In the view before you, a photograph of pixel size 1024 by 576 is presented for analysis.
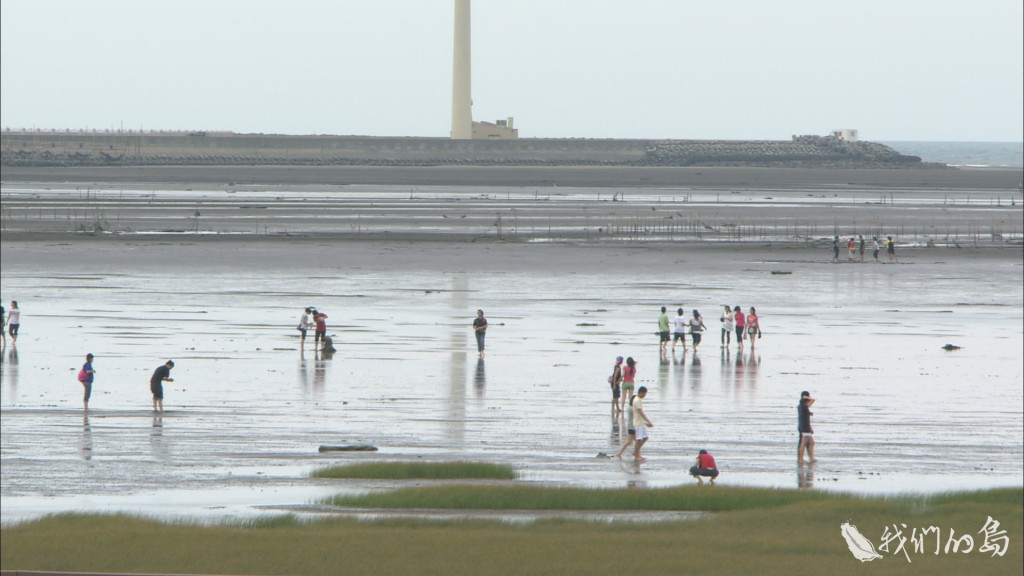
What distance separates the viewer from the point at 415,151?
165250 millimetres

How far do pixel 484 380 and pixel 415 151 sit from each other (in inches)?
5629

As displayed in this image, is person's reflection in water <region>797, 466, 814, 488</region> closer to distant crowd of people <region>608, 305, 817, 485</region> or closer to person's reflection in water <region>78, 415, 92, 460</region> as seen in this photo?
distant crowd of people <region>608, 305, 817, 485</region>

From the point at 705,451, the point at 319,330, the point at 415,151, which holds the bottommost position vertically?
the point at 705,451

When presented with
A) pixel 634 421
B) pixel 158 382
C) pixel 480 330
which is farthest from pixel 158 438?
pixel 480 330

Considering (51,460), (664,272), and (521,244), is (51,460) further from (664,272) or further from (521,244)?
(521,244)

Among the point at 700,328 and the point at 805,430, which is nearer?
the point at 805,430

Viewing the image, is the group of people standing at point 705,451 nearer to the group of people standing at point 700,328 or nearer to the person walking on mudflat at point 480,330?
the person walking on mudflat at point 480,330

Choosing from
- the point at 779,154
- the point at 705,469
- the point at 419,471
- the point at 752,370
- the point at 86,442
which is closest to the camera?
the point at 705,469

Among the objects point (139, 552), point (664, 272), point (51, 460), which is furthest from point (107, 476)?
point (664, 272)

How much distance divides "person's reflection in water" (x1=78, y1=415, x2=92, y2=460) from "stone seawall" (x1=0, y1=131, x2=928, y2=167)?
132443mm

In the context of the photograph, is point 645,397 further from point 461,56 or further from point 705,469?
point 461,56

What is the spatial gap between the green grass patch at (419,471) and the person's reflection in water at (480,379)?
6140 millimetres

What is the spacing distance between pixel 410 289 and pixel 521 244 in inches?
659

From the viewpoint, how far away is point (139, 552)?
12180 millimetres
